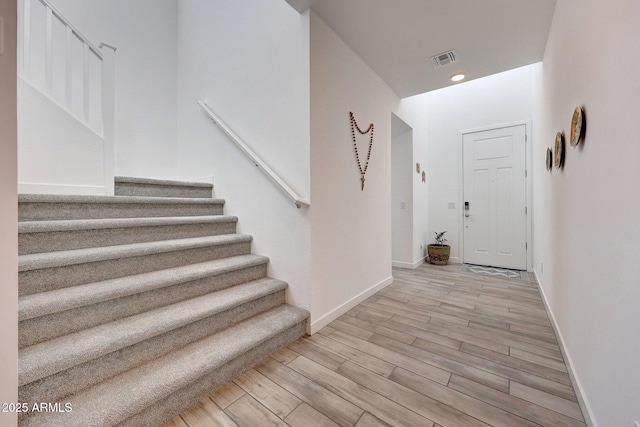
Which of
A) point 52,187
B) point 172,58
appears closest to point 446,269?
point 52,187

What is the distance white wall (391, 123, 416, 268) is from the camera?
157 inches

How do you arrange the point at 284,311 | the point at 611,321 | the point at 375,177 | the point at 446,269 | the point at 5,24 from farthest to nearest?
the point at 446,269 < the point at 375,177 < the point at 284,311 < the point at 611,321 < the point at 5,24

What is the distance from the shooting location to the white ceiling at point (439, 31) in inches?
74.5

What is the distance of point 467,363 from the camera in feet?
5.44

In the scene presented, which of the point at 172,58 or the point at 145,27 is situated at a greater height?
the point at 145,27

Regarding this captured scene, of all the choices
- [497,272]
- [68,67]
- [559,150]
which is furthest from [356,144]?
[497,272]

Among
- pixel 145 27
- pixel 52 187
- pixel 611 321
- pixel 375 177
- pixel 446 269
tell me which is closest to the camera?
pixel 611 321

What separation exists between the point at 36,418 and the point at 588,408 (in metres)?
2.44

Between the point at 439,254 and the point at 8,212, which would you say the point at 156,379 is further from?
the point at 439,254

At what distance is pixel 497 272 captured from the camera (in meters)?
3.74

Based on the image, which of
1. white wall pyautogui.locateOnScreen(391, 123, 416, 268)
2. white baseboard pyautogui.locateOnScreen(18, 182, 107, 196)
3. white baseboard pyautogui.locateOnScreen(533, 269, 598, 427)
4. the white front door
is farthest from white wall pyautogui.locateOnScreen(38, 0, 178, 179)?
the white front door

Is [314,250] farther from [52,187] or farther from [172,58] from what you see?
[172,58]

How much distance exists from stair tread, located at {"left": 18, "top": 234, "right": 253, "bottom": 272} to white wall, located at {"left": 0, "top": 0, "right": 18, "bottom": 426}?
2.04 ft

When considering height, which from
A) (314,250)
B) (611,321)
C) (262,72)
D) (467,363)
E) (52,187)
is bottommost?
(467,363)
